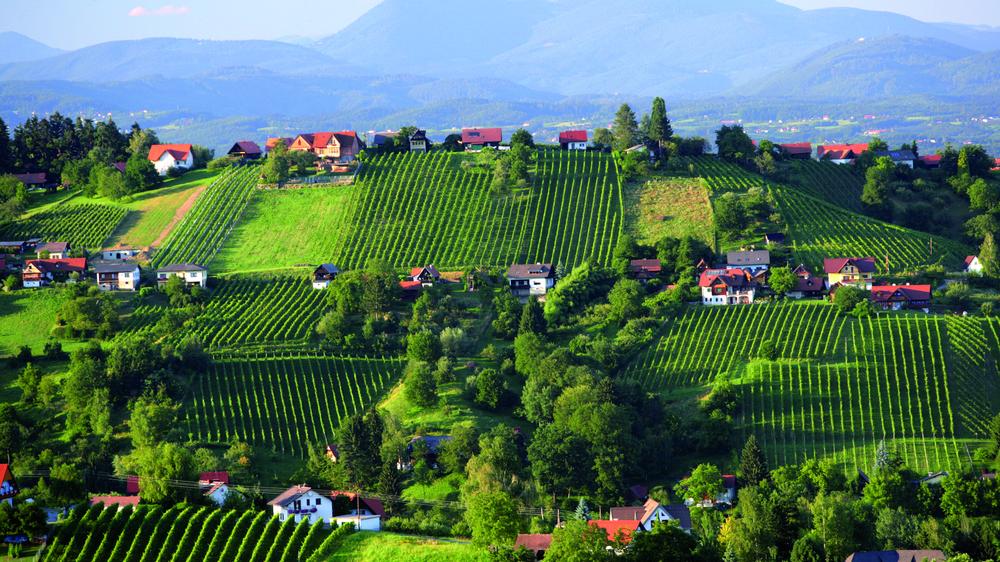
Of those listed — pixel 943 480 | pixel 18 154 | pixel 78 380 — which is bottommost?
pixel 943 480

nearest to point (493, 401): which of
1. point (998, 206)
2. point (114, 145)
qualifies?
point (998, 206)

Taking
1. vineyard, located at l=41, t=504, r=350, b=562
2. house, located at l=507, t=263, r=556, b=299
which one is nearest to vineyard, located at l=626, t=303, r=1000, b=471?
house, located at l=507, t=263, r=556, b=299

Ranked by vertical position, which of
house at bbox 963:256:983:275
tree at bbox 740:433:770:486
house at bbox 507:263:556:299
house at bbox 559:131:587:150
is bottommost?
tree at bbox 740:433:770:486

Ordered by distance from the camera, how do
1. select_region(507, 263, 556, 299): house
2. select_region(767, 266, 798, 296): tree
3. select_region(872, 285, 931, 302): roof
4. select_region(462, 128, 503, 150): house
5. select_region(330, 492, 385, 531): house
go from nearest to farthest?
select_region(330, 492, 385, 531): house → select_region(872, 285, 931, 302): roof → select_region(767, 266, 798, 296): tree → select_region(507, 263, 556, 299): house → select_region(462, 128, 503, 150): house

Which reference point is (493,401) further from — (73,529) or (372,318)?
(73,529)

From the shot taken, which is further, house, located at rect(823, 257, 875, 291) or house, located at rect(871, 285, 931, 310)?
house, located at rect(823, 257, 875, 291)

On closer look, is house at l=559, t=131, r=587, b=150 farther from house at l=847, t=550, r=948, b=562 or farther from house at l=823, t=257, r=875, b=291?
house at l=847, t=550, r=948, b=562
